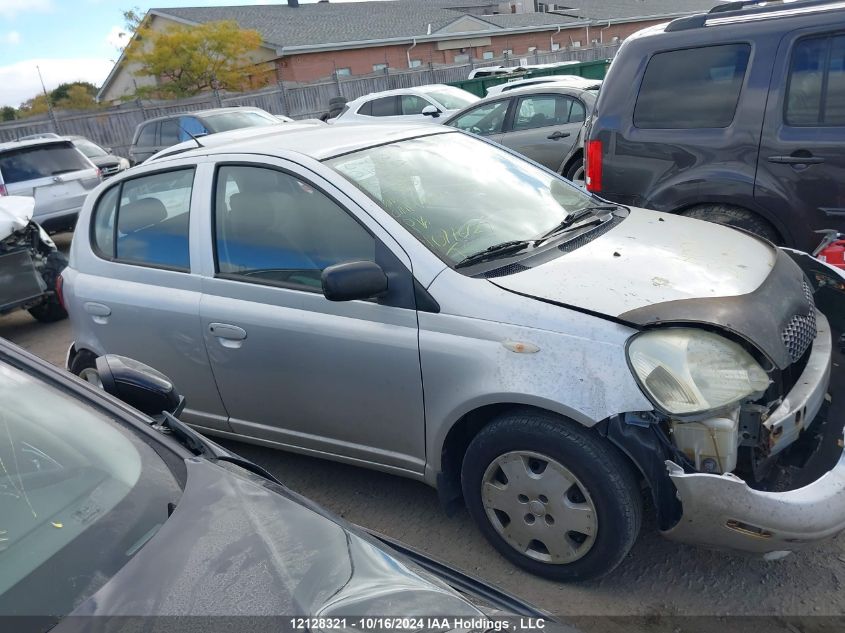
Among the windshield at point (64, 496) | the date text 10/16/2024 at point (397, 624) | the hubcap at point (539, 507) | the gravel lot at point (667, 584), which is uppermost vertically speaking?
the windshield at point (64, 496)

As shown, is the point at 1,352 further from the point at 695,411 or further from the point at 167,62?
the point at 167,62

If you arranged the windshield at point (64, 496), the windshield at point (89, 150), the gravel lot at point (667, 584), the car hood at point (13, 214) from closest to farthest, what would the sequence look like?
the windshield at point (64, 496), the gravel lot at point (667, 584), the car hood at point (13, 214), the windshield at point (89, 150)

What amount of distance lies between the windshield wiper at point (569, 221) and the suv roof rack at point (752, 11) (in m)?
1.99

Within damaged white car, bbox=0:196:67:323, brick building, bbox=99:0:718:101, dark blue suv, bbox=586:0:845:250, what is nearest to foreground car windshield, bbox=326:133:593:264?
dark blue suv, bbox=586:0:845:250

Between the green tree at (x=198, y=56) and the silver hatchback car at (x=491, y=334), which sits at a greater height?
the green tree at (x=198, y=56)

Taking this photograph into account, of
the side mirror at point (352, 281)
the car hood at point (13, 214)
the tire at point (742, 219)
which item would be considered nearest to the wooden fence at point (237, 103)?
the car hood at point (13, 214)

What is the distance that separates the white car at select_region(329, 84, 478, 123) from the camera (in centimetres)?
1369

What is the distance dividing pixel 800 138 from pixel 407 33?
112 feet

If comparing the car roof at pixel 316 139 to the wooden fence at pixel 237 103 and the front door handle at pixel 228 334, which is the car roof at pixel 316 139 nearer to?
the front door handle at pixel 228 334

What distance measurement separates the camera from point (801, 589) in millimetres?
2602

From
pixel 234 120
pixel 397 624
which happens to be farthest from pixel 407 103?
pixel 397 624

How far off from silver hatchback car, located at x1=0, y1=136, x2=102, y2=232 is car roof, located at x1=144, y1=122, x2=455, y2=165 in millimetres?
7290

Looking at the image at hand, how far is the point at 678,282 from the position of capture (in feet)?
8.86

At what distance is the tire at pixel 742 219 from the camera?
15.2 feet
